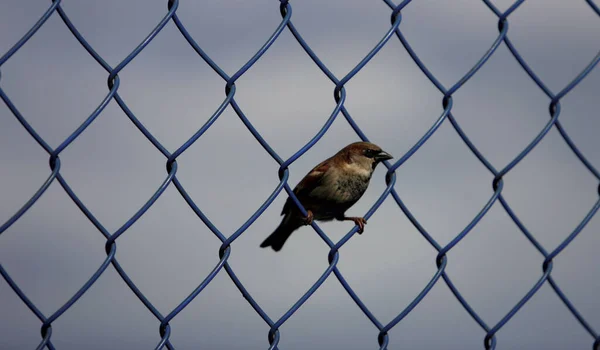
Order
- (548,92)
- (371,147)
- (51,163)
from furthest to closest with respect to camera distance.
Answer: (371,147) < (548,92) < (51,163)

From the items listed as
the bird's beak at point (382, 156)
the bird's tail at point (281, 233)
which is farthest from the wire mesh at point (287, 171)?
the bird's tail at point (281, 233)

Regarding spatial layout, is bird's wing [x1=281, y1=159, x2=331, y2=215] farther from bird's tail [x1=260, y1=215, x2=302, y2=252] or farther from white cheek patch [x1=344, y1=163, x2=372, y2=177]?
bird's tail [x1=260, y1=215, x2=302, y2=252]

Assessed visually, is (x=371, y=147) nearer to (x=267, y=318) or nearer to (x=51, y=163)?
(x=267, y=318)

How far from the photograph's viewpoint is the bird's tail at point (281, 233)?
11.9 ft

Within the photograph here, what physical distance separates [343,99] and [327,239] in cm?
35

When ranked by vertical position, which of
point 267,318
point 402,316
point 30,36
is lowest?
point 402,316

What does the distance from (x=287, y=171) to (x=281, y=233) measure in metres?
1.90

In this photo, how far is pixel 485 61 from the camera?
2.07 m

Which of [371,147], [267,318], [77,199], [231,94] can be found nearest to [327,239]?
[267,318]

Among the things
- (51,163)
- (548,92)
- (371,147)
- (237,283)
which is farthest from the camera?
(371,147)

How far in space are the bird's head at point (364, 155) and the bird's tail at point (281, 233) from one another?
1.61 ft

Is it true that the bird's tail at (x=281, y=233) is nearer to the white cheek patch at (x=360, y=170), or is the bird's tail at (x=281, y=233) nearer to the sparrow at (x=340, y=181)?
the sparrow at (x=340, y=181)

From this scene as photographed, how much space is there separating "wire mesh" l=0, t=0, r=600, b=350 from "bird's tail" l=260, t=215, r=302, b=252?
62.3 inches

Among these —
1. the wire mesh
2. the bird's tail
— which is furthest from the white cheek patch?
the wire mesh
